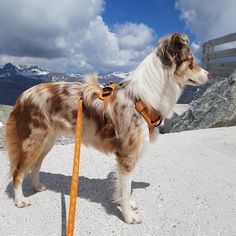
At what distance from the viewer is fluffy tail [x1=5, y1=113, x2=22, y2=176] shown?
4250 mm

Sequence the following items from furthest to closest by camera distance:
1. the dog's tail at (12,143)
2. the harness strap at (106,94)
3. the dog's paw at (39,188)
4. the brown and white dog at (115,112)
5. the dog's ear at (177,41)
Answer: the dog's paw at (39,188) → the dog's tail at (12,143) → the harness strap at (106,94) → the brown and white dog at (115,112) → the dog's ear at (177,41)

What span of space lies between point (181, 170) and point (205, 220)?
1.65 metres

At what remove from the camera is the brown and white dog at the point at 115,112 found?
12.2ft

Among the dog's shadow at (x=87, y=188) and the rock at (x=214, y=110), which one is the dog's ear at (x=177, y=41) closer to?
the dog's shadow at (x=87, y=188)

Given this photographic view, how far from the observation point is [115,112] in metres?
3.80

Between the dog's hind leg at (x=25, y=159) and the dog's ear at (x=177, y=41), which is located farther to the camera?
the dog's hind leg at (x=25, y=159)

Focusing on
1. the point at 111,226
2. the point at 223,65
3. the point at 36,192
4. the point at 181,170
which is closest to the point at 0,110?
the point at 36,192

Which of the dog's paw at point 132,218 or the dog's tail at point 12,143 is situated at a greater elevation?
the dog's tail at point 12,143

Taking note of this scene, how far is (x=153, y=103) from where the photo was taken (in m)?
3.77

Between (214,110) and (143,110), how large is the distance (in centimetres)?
550

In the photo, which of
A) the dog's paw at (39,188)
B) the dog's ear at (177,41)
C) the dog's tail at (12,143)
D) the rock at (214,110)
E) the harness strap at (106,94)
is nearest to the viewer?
the dog's ear at (177,41)

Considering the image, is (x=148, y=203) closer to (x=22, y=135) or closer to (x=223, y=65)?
(x=22, y=135)

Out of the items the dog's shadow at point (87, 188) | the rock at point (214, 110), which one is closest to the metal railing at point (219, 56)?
the rock at point (214, 110)

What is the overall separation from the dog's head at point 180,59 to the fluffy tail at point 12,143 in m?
2.04
